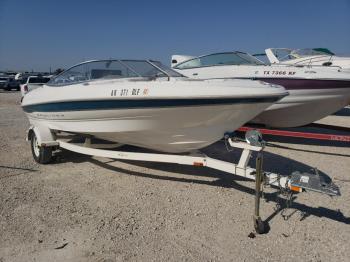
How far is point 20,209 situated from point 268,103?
295cm

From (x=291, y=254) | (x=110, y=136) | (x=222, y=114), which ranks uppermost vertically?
(x=222, y=114)

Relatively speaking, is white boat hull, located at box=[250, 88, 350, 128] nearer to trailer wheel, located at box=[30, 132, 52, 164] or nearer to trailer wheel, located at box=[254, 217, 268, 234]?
trailer wheel, located at box=[254, 217, 268, 234]

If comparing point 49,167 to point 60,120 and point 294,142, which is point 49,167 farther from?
point 294,142

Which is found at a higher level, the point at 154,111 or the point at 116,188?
the point at 154,111

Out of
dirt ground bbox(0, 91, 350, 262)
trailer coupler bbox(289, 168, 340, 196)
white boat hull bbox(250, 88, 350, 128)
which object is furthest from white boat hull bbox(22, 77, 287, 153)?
white boat hull bbox(250, 88, 350, 128)

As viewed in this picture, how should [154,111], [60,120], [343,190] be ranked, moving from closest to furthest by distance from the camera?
1. [154,111]
2. [343,190]
3. [60,120]

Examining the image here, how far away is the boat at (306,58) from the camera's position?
10344 mm

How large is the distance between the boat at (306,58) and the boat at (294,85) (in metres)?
3.46

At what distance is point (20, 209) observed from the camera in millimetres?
3592

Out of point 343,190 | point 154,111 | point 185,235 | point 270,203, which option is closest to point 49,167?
point 154,111

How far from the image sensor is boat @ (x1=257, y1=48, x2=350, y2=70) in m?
10.3

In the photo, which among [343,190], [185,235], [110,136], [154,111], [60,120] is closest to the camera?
[185,235]

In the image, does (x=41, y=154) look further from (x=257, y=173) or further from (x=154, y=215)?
(x=257, y=173)

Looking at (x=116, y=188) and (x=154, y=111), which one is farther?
(x=116, y=188)
